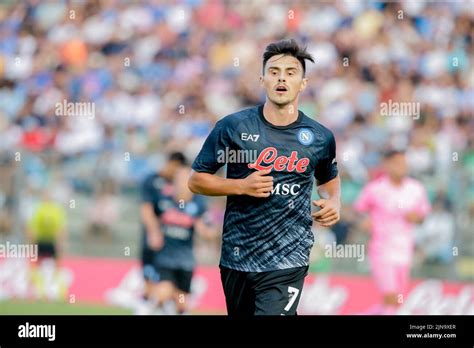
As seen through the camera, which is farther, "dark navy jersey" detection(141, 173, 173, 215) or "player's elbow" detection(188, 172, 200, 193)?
"dark navy jersey" detection(141, 173, 173, 215)

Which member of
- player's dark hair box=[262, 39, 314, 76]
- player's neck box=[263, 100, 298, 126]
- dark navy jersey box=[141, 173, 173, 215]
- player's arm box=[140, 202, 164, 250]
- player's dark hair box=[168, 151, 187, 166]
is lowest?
player's arm box=[140, 202, 164, 250]

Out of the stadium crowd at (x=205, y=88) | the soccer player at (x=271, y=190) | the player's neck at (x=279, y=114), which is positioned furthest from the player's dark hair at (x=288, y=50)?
the stadium crowd at (x=205, y=88)

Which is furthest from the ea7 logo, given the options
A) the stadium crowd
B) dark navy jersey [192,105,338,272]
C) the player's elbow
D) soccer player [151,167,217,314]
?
the stadium crowd

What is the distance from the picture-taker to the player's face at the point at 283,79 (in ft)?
21.0

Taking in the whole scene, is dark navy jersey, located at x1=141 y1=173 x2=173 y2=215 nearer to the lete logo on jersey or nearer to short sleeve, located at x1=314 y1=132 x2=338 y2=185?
short sleeve, located at x1=314 y1=132 x2=338 y2=185

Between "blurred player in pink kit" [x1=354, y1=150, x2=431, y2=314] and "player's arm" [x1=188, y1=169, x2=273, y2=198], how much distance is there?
5103 mm

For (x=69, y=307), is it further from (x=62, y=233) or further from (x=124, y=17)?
(x=124, y=17)

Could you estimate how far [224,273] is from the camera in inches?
258

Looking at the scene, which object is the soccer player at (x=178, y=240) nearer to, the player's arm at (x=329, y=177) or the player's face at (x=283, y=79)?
the player's arm at (x=329, y=177)

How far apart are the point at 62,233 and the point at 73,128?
5.41ft

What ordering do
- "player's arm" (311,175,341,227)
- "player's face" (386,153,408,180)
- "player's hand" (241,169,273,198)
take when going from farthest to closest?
"player's face" (386,153,408,180)
"player's arm" (311,175,341,227)
"player's hand" (241,169,273,198)

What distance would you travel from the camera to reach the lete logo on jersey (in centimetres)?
639
